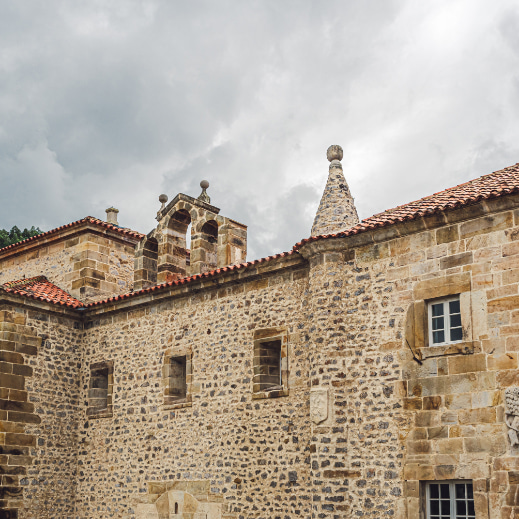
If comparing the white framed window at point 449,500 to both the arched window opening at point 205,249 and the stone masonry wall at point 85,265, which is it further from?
the stone masonry wall at point 85,265

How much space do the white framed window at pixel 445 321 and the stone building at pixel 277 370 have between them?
30 millimetres

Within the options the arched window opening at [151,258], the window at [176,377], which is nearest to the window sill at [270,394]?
the window at [176,377]

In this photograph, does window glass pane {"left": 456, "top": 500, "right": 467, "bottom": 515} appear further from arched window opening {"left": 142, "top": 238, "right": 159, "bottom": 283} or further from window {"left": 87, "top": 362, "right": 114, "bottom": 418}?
arched window opening {"left": 142, "top": 238, "right": 159, "bottom": 283}

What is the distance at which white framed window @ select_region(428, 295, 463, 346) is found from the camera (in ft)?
37.0

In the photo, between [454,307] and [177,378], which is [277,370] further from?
[454,307]

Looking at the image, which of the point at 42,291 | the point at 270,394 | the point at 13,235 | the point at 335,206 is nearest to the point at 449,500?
the point at 270,394

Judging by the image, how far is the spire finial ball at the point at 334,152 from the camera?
15.1m

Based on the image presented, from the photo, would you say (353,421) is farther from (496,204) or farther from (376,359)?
(496,204)

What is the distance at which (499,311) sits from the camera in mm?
10750

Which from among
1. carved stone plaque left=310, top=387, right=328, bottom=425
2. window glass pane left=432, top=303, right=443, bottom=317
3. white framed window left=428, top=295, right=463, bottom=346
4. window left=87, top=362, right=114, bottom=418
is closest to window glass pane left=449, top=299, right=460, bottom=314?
white framed window left=428, top=295, right=463, bottom=346

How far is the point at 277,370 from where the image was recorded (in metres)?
14.2

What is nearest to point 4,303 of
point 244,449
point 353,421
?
point 244,449

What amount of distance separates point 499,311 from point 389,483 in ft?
10.0

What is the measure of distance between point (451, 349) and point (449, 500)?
2.14 meters
